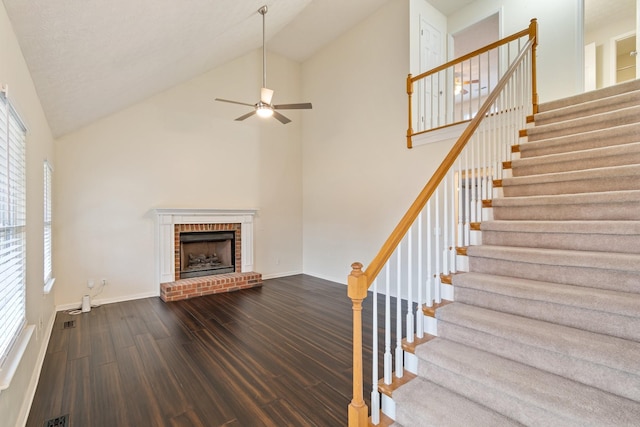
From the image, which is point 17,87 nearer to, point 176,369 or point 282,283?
point 176,369

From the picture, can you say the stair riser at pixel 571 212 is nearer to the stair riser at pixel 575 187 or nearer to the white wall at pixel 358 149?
the stair riser at pixel 575 187

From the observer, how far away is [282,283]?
579 centimetres

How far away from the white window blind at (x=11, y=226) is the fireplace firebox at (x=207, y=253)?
3.16m

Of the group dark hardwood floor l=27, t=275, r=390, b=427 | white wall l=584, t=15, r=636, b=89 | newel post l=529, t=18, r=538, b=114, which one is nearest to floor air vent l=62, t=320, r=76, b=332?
dark hardwood floor l=27, t=275, r=390, b=427

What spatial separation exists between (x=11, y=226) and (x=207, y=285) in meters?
3.30

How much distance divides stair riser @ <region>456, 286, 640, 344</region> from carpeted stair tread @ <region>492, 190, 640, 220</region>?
94cm

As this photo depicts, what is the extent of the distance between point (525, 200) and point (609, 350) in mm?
1453

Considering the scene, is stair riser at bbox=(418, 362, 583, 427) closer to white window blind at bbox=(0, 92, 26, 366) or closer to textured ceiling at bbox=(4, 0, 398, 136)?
white window blind at bbox=(0, 92, 26, 366)

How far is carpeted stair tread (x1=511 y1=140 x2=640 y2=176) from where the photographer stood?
2.50 m

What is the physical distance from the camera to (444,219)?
7.95 ft

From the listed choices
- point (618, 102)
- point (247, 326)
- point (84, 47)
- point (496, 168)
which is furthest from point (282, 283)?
point (618, 102)

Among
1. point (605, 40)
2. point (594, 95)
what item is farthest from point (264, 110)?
point (605, 40)

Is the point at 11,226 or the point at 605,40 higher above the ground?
the point at 605,40

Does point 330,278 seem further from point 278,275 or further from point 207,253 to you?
point 207,253
